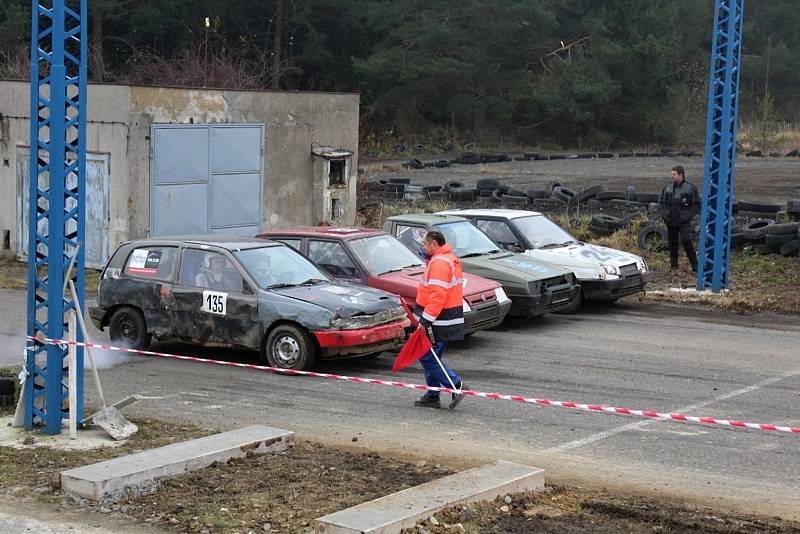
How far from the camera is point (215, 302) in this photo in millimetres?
13008

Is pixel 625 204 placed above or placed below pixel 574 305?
above

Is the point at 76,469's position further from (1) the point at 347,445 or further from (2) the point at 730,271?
(2) the point at 730,271

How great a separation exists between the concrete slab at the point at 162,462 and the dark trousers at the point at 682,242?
1254cm

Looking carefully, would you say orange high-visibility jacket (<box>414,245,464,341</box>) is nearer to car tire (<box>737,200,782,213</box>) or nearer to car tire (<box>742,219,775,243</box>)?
car tire (<box>742,219,775,243</box>)

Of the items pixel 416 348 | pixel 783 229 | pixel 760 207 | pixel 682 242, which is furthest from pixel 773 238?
pixel 416 348

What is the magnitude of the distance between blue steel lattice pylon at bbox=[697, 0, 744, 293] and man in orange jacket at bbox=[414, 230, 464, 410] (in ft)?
28.4

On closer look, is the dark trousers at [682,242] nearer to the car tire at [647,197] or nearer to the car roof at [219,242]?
the car tire at [647,197]

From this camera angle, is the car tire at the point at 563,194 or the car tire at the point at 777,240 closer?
the car tire at the point at 777,240

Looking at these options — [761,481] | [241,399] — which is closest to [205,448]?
[241,399]

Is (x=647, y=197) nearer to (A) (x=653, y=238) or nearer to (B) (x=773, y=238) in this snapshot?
(A) (x=653, y=238)

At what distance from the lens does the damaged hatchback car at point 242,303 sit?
1242 cm

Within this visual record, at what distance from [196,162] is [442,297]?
39.3 ft

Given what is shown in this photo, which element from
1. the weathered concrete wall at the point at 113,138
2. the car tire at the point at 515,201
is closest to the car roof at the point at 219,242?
the weathered concrete wall at the point at 113,138

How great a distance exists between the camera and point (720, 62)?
18.8m
